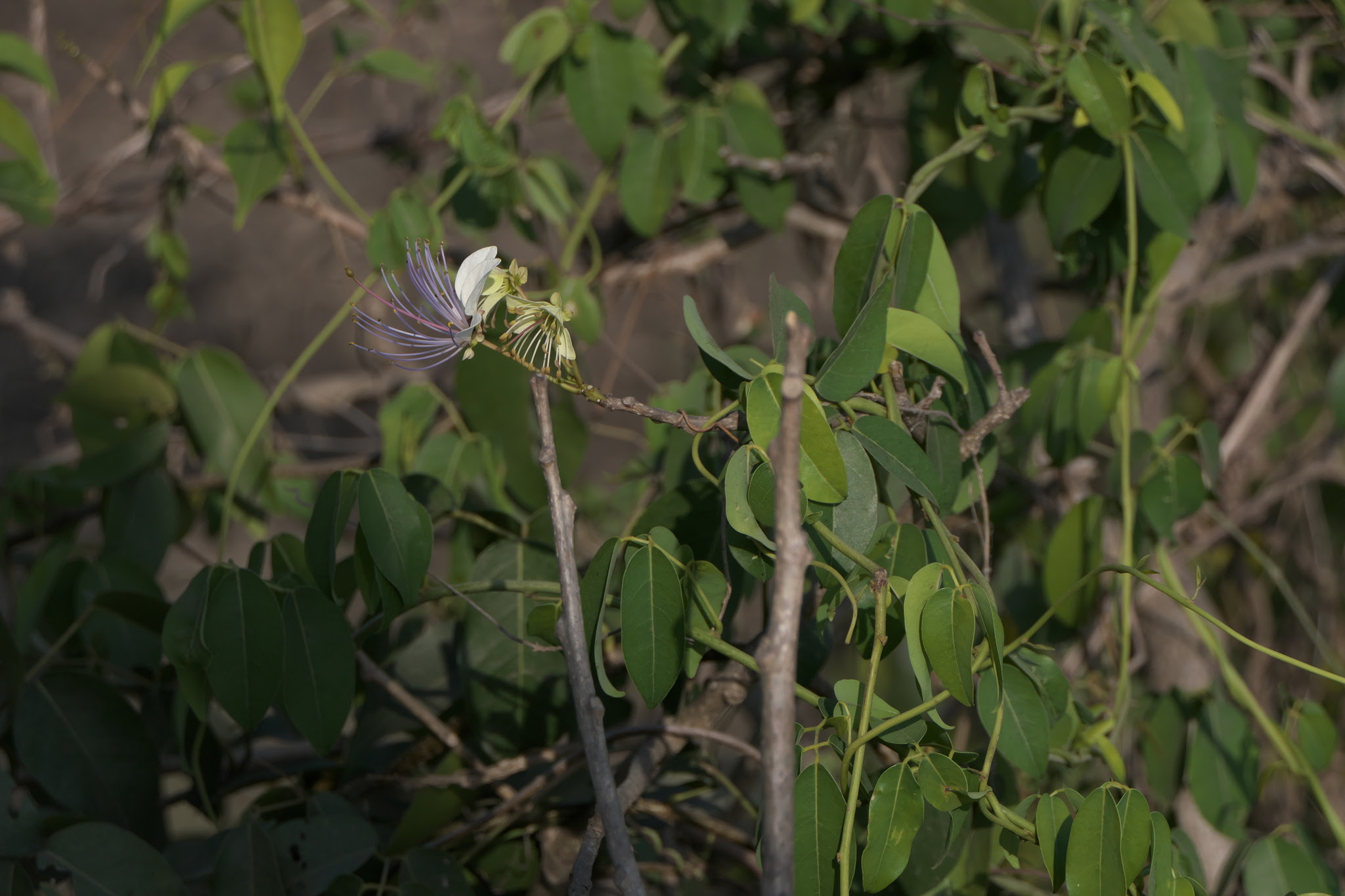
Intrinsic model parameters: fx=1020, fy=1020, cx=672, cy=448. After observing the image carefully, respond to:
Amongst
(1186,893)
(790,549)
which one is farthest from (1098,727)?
(790,549)

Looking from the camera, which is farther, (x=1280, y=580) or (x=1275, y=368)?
(x=1275, y=368)

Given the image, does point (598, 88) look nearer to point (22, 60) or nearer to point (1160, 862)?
point (22, 60)

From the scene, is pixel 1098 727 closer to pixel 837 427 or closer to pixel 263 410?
pixel 837 427

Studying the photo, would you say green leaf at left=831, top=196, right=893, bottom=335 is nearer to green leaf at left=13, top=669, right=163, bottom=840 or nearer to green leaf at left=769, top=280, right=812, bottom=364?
green leaf at left=769, top=280, right=812, bottom=364

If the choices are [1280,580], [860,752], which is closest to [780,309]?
[860,752]

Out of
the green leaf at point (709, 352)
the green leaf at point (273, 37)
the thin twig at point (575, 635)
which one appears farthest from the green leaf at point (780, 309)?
the green leaf at point (273, 37)

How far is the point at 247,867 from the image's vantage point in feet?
2.63

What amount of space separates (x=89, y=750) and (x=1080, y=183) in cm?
109

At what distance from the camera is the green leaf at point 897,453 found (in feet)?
2.18

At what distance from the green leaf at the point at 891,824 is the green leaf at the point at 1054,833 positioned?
9cm

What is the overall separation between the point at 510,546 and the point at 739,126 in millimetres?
625

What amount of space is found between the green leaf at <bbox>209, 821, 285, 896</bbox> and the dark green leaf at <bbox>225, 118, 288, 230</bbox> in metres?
0.77

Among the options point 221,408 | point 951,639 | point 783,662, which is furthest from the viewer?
point 221,408

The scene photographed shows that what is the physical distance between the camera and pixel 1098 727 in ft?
2.81
